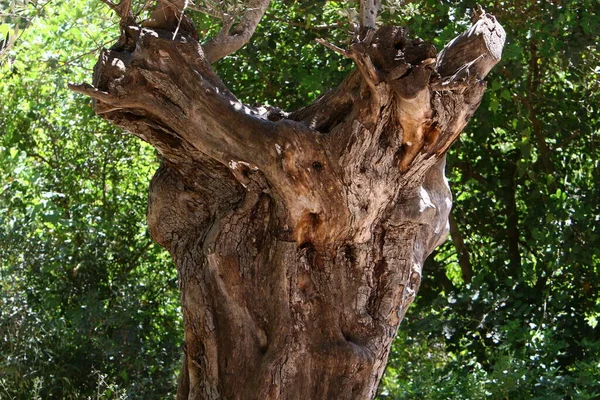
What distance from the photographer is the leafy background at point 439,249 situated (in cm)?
670

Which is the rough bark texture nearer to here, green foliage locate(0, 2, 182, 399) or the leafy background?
the leafy background

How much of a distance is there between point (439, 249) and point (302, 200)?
4.44m

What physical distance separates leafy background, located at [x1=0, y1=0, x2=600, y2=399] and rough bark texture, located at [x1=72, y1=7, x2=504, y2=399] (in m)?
2.21

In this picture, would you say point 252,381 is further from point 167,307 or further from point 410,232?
point 167,307

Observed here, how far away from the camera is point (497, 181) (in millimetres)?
7816

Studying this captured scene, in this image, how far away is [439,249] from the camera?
8219 mm

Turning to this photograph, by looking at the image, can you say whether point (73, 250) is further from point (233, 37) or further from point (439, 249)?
point (233, 37)

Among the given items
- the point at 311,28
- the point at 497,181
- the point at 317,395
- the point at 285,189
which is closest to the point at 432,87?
the point at 285,189

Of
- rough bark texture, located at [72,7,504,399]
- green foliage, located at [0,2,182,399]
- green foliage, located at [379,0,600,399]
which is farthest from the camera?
green foliage, located at [0,2,182,399]

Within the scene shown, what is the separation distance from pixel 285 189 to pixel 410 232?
73 centimetres

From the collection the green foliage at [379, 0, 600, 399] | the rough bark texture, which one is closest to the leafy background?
the green foliage at [379, 0, 600, 399]

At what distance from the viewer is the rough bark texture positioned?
394cm

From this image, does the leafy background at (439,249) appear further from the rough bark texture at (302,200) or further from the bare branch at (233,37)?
the rough bark texture at (302,200)

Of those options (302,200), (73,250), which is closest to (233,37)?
(302,200)
